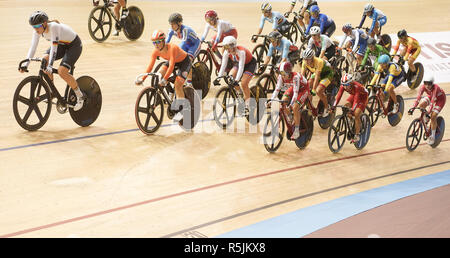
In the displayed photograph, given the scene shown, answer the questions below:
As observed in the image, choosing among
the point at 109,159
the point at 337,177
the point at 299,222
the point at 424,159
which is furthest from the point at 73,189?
the point at 424,159

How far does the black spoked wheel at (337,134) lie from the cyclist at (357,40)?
318cm

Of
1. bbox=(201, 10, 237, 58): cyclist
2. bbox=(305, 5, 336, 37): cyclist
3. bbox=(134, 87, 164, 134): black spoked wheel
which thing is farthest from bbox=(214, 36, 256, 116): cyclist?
bbox=(305, 5, 336, 37): cyclist

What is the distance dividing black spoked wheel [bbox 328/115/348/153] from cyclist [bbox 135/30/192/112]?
1814 millimetres

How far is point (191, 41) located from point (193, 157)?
7.30 feet

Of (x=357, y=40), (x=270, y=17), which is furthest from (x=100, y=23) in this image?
(x=357, y=40)

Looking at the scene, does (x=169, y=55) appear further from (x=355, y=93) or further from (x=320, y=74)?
(x=355, y=93)

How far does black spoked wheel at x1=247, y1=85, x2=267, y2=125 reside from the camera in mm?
7250

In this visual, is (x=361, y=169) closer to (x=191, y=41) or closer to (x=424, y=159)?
(x=424, y=159)

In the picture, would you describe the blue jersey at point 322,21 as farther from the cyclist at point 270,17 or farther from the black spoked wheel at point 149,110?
the black spoked wheel at point 149,110

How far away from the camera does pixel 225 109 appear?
7.06m

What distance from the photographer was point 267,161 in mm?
6266

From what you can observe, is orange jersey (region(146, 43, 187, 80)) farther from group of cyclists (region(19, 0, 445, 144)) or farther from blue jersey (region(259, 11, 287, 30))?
blue jersey (region(259, 11, 287, 30))

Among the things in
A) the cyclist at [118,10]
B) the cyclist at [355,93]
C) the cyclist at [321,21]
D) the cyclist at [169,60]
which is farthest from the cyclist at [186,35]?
the cyclist at [321,21]

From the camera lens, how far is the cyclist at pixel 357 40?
9.57 meters
